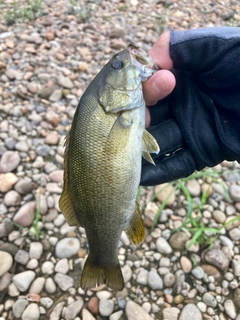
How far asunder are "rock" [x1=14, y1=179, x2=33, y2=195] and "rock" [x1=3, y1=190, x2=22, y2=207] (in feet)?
0.13

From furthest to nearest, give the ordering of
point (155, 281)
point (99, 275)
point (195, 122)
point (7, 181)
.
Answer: point (7, 181)
point (155, 281)
point (195, 122)
point (99, 275)

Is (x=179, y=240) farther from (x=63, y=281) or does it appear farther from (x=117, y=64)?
(x=117, y=64)

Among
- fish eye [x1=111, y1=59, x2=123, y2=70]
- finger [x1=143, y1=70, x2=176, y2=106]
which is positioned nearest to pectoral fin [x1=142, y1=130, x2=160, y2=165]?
finger [x1=143, y1=70, x2=176, y2=106]

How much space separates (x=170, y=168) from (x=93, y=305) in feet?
3.86

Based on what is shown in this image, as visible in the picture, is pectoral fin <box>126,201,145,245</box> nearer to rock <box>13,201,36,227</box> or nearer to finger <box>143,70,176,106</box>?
finger <box>143,70,176,106</box>

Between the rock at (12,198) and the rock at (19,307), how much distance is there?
0.86m

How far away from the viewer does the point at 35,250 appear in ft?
11.0

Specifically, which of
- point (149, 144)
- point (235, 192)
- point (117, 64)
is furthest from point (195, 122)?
point (235, 192)

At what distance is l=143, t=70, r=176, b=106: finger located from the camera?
229 cm

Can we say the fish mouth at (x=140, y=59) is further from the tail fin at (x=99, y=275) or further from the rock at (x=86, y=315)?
the rock at (x=86, y=315)

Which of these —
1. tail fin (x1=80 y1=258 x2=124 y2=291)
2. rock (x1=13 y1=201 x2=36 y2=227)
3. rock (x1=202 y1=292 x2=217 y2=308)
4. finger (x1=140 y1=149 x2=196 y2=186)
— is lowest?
rock (x1=202 y1=292 x2=217 y2=308)

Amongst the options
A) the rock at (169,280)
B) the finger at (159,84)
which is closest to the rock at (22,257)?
the rock at (169,280)

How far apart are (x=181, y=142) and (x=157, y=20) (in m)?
3.88

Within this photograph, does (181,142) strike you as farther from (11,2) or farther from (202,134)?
(11,2)
